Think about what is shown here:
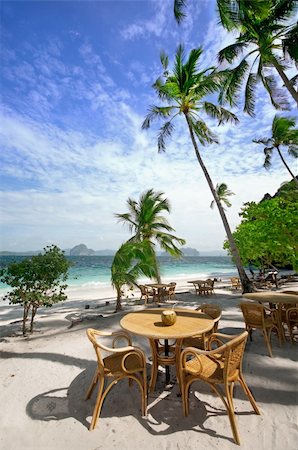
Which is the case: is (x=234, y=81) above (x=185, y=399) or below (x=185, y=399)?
above

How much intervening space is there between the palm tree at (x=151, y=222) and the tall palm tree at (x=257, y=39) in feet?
21.2

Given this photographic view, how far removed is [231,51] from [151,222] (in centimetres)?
891

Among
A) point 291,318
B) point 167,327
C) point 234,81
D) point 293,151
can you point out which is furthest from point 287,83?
point 293,151

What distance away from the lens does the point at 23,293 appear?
230 inches

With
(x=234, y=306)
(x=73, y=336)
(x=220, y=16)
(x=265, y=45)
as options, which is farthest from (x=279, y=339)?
(x=220, y=16)

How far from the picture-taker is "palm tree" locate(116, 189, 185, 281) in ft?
45.6

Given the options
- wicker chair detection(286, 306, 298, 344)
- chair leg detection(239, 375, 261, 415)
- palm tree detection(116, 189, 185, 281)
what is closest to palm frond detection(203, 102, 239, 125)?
palm tree detection(116, 189, 185, 281)

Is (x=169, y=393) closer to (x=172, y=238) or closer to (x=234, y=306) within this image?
(x=234, y=306)

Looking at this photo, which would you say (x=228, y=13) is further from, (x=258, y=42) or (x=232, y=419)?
(x=232, y=419)

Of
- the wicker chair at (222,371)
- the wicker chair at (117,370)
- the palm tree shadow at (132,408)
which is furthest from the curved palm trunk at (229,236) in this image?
the wicker chair at (117,370)

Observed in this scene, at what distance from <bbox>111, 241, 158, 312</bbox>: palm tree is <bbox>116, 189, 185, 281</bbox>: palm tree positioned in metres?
5.41

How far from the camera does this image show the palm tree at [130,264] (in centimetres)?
784

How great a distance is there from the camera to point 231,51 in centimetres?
1005

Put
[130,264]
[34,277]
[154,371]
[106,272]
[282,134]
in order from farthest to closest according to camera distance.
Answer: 1. [106,272]
2. [282,134]
3. [130,264]
4. [34,277]
5. [154,371]
